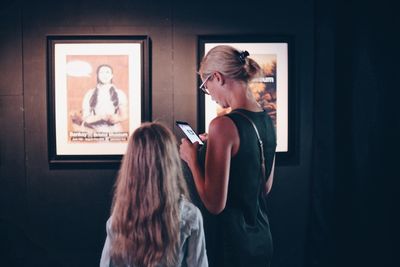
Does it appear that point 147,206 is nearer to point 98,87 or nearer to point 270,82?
point 98,87

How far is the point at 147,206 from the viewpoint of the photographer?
1.59 meters

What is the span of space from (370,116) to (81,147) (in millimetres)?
1910

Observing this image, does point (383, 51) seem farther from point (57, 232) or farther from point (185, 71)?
point (57, 232)

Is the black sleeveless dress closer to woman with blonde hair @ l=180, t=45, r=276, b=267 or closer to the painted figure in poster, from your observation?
woman with blonde hair @ l=180, t=45, r=276, b=267

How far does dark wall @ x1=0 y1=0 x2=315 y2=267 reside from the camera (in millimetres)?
2787

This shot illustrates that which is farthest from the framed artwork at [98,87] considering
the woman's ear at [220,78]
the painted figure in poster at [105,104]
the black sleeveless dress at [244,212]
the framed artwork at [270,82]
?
the black sleeveless dress at [244,212]

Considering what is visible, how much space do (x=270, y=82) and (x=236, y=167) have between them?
114cm

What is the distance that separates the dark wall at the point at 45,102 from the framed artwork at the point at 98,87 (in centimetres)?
8

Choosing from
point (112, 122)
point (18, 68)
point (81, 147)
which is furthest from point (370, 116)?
point (18, 68)

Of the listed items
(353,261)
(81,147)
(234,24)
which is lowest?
(353,261)

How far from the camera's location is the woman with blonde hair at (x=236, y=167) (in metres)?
1.78

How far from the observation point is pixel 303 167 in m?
2.86

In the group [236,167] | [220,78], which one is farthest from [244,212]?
[220,78]

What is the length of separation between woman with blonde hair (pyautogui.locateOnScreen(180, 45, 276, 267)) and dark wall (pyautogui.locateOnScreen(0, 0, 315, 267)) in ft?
3.01
